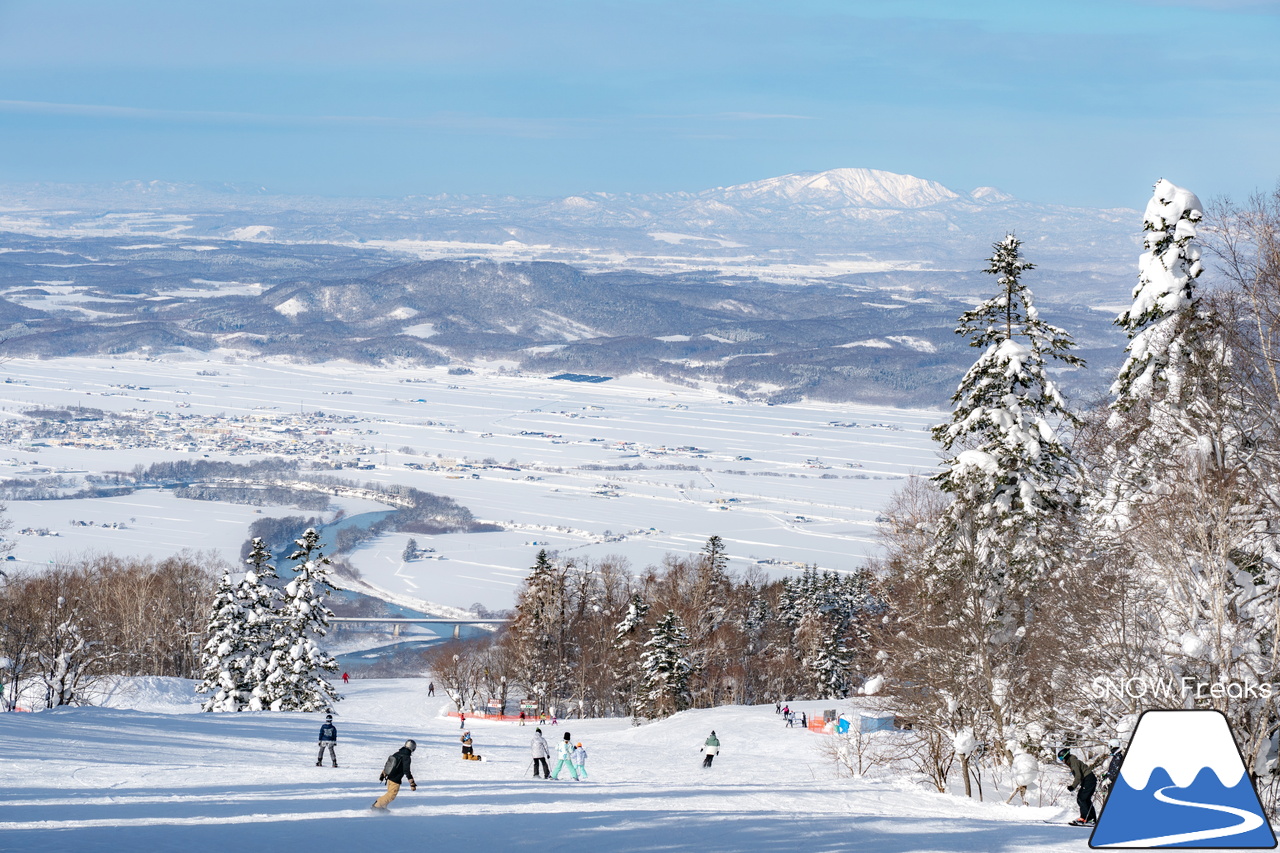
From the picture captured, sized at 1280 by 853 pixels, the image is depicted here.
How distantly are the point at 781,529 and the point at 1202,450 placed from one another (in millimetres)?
92322

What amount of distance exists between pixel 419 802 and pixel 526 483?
120 meters

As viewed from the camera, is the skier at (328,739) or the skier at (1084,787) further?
the skier at (328,739)

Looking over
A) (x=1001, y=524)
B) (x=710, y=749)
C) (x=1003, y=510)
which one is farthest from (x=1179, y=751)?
(x=710, y=749)

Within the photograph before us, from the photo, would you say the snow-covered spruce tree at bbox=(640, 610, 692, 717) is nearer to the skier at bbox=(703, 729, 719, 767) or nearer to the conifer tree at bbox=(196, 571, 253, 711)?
the skier at bbox=(703, 729, 719, 767)

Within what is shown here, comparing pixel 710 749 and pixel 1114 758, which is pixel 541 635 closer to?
pixel 710 749

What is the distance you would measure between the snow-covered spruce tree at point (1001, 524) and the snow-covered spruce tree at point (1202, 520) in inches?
99.8

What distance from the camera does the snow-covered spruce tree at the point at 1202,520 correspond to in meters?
15.9

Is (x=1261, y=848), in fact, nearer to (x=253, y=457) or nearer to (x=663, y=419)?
(x=253, y=457)

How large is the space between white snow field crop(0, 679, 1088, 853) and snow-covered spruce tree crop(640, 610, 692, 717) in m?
11.7

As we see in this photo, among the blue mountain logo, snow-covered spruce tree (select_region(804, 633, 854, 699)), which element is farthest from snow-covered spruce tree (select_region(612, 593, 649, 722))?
the blue mountain logo

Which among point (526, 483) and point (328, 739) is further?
point (526, 483)

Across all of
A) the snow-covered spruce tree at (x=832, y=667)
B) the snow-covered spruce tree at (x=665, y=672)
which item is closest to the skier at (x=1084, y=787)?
the snow-covered spruce tree at (x=665, y=672)

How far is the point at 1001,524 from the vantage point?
868 inches

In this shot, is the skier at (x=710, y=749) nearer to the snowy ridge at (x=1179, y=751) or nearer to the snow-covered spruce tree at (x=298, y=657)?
the snow-covered spruce tree at (x=298, y=657)
